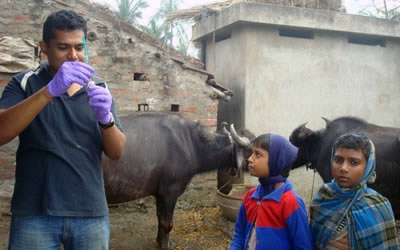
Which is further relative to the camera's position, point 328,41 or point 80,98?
point 328,41

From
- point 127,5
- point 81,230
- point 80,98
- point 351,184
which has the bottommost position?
point 81,230

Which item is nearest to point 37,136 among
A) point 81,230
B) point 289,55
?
point 81,230

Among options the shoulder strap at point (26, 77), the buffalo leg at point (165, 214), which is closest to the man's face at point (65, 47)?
the shoulder strap at point (26, 77)

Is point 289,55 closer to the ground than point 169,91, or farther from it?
farther from it

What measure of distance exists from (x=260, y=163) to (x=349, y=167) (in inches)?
21.0

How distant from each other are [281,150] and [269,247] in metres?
0.59

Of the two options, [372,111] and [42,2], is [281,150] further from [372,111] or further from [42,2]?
[372,111]

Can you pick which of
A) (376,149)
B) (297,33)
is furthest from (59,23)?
(297,33)

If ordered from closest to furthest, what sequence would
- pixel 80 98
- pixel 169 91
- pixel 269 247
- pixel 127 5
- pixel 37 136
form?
pixel 37 136
pixel 80 98
pixel 269 247
pixel 169 91
pixel 127 5

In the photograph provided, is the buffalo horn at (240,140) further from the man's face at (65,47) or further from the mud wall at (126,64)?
the man's face at (65,47)

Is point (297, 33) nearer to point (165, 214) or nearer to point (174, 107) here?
point (174, 107)

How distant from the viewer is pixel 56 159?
5.77 feet

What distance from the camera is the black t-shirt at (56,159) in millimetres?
1730

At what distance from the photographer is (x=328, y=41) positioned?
777 cm
